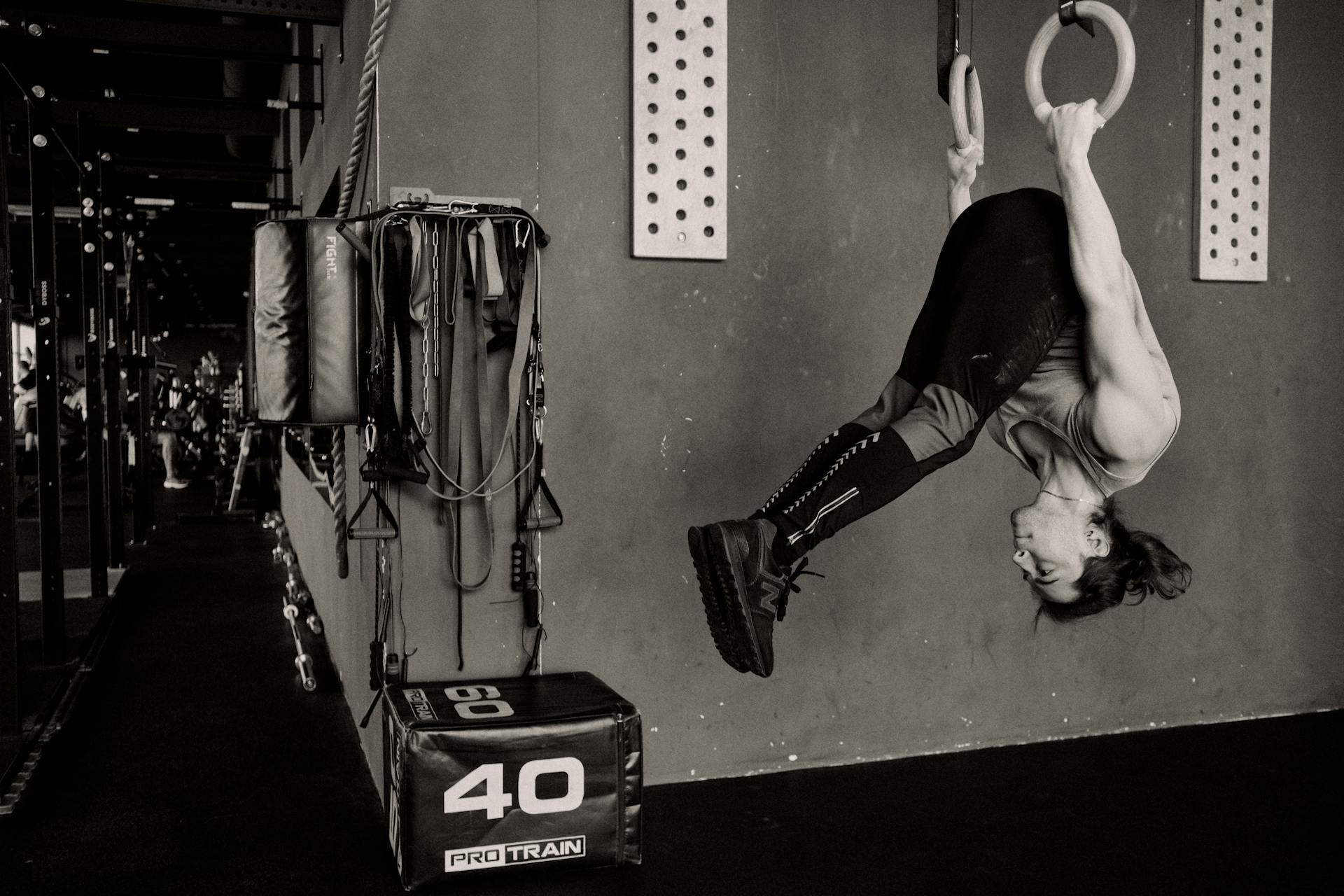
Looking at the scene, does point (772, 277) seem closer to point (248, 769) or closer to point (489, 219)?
point (489, 219)

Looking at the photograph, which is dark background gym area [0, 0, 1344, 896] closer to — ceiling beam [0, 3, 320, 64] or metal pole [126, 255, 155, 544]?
ceiling beam [0, 3, 320, 64]

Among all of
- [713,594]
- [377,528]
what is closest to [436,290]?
[377,528]

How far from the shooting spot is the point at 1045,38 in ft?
7.96

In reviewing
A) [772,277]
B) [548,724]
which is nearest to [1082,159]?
[772,277]

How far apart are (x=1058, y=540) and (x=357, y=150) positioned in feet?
6.67

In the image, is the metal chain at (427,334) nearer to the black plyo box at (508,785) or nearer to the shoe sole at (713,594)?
the black plyo box at (508,785)

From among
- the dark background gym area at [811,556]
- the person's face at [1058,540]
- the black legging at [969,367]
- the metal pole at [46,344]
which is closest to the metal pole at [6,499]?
the dark background gym area at [811,556]

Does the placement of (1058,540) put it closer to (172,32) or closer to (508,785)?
(508,785)

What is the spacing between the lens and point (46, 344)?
164 inches

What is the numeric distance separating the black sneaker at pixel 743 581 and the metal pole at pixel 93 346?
4.24 metres

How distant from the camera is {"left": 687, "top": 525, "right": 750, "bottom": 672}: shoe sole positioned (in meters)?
2.27

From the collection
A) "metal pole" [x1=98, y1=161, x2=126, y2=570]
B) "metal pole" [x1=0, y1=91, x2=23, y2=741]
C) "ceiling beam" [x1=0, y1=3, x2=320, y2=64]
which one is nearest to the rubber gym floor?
"metal pole" [x1=0, y1=91, x2=23, y2=741]

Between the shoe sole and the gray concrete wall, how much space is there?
2.68ft

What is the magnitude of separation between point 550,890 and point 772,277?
1.82 metres
